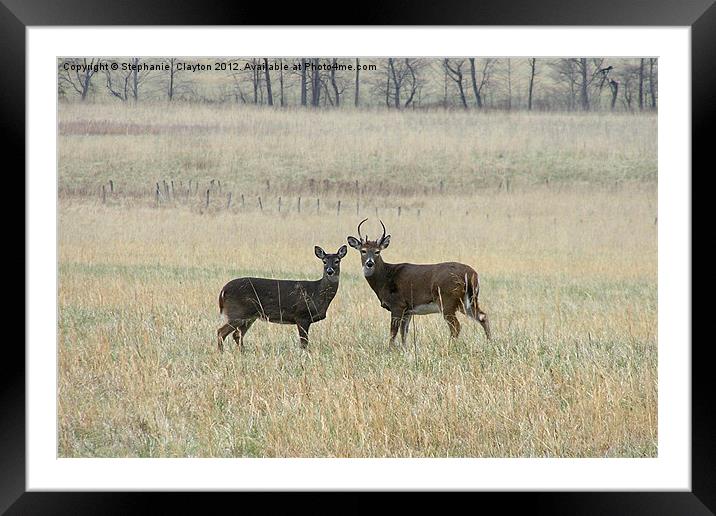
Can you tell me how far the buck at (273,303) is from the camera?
31.5 ft

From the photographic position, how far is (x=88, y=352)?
9133 millimetres

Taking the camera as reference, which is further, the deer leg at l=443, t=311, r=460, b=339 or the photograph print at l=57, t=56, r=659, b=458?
the deer leg at l=443, t=311, r=460, b=339

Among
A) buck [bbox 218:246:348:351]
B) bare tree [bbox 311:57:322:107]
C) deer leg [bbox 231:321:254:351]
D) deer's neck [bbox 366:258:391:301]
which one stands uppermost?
bare tree [bbox 311:57:322:107]

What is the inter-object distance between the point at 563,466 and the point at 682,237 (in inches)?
57.1

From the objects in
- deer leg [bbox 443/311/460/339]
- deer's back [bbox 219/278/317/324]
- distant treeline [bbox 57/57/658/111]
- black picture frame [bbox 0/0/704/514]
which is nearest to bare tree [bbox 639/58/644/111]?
distant treeline [bbox 57/57/658/111]

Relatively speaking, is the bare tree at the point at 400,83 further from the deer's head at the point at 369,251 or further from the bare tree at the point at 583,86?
the deer's head at the point at 369,251

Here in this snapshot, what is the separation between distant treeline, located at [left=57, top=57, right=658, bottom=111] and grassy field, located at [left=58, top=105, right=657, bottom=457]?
105cm

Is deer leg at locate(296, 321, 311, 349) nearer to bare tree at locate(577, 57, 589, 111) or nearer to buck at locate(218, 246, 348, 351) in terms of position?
buck at locate(218, 246, 348, 351)

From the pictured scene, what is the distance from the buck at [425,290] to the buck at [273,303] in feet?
2.07

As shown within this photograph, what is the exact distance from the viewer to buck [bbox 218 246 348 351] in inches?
378

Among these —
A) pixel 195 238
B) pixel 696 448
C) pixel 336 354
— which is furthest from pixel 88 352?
pixel 195 238

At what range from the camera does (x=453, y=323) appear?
10.0m

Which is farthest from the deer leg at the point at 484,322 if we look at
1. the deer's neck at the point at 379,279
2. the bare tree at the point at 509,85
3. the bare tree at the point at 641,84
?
the bare tree at the point at 509,85
